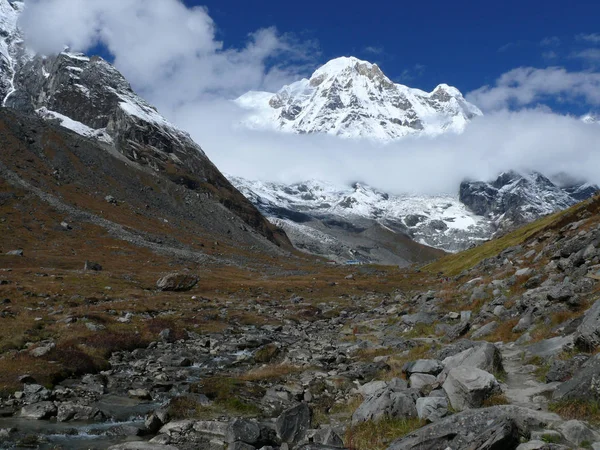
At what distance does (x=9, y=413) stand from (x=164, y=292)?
56044mm

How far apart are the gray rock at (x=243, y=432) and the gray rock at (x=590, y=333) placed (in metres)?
11.3

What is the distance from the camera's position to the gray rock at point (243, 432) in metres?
16.5

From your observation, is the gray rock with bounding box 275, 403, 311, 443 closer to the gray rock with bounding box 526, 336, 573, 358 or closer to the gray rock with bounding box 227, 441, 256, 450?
the gray rock with bounding box 227, 441, 256, 450

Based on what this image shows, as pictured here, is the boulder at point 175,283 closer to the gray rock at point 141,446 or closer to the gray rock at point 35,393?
the gray rock at point 35,393

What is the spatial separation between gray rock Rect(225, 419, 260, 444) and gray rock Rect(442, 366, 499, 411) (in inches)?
256

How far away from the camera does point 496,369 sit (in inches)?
690

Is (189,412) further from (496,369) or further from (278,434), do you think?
(496,369)

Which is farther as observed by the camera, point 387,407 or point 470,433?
point 387,407

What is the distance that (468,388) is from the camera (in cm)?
1448

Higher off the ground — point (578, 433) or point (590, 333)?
point (590, 333)

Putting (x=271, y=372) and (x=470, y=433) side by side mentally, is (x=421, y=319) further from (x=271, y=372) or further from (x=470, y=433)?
(x=470, y=433)

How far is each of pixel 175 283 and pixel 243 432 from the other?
6557cm

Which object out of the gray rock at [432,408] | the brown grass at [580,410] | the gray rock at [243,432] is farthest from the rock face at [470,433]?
the gray rock at [243,432]

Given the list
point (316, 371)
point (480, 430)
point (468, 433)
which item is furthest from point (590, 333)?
point (316, 371)
